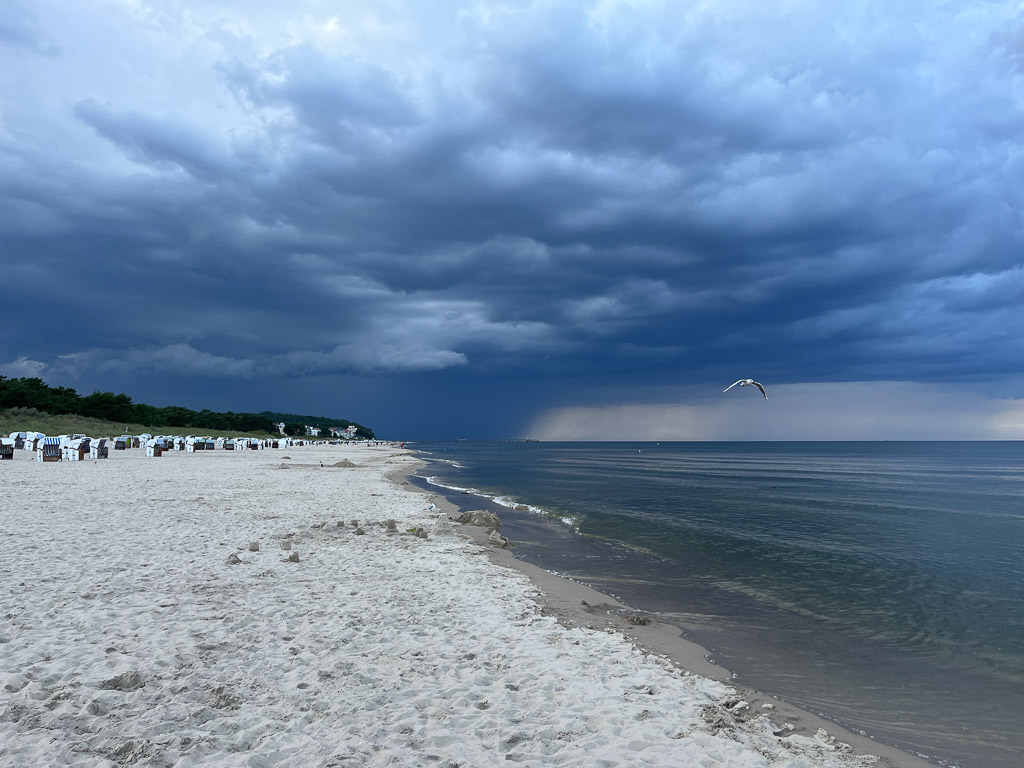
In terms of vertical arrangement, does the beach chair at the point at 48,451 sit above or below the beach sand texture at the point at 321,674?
above

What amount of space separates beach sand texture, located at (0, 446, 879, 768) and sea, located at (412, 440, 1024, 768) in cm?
192

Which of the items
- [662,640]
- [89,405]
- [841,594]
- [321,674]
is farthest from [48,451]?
[89,405]

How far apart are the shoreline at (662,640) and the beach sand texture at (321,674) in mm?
351

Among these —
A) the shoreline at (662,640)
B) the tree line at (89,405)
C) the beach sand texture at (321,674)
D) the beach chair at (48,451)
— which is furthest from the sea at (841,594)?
the tree line at (89,405)

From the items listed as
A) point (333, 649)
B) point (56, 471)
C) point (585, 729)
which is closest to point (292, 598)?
point (333, 649)

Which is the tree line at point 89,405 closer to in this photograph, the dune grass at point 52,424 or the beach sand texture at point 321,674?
the dune grass at point 52,424

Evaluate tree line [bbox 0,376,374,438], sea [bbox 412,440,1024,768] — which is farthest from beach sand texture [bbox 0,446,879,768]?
tree line [bbox 0,376,374,438]

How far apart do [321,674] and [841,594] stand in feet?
40.6

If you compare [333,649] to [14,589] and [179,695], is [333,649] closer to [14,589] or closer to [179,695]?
[179,695]

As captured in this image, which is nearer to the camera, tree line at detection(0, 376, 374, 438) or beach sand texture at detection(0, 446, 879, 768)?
beach sand texture at detection(0, 446, 879, 768)

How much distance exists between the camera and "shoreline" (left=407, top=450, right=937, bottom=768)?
20.1 feet

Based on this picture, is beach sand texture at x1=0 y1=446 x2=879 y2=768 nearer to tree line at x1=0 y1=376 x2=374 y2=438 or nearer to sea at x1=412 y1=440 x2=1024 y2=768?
sea at x1=412 y1=440 x2=1024 y2=768

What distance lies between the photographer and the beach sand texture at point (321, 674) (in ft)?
16.7

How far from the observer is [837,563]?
17109 mm
